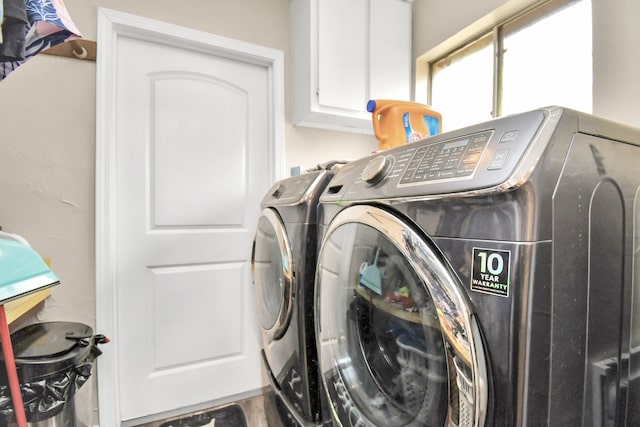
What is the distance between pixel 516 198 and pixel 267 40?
1870mm

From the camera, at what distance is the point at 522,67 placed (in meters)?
1.54

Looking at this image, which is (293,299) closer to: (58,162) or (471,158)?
(471,158)

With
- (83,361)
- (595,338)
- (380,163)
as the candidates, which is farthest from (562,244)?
(83,361)

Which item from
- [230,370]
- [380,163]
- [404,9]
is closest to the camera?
[380,163]

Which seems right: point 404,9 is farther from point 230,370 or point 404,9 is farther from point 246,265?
point 230,370

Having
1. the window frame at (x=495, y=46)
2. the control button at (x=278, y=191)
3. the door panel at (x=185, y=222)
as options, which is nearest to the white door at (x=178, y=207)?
the door panel at (x=185, y=222)

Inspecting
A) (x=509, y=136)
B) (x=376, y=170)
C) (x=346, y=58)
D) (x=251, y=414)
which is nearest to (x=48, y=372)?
(x=251, y=414)

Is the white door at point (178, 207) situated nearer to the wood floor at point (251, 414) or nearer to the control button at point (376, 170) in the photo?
the wood floor at point (251, 414)

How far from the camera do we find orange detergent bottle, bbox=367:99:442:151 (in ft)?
4.61

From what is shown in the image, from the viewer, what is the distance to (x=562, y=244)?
0.47 m

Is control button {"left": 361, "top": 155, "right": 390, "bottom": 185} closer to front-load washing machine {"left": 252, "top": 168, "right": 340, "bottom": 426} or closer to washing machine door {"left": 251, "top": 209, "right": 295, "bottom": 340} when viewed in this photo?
front-load washing machine {"left": 252, "top": 168, "right": 340, "bottom": 426}

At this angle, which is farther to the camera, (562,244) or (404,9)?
(404,9)

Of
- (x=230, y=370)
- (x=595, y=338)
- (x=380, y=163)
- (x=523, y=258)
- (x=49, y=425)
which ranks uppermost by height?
(x=380, y=163)

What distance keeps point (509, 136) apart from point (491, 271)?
21 cm
